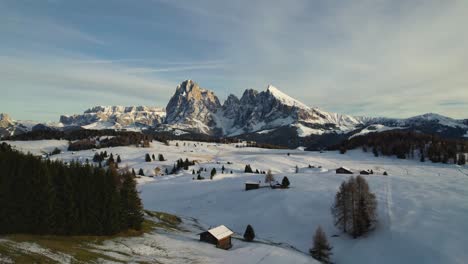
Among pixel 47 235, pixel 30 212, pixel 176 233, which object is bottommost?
pixel 176 233

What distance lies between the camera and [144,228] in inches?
2405

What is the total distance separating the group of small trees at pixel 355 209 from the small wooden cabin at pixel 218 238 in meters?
24.1

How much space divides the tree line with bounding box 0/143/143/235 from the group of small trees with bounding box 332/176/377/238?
137ft

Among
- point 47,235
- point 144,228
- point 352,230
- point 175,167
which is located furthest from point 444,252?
point 175,167

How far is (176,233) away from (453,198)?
61.4m

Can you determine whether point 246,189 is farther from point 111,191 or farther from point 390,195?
point 111,191

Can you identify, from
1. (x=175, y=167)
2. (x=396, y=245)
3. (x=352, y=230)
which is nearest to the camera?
(x=396, y=245)

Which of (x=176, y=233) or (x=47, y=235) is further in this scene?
(x=176, y=233)

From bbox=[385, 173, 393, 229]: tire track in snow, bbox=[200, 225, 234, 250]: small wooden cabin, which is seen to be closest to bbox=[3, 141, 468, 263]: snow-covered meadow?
bbox=[385, 173, 393, 229]: tire track in snow

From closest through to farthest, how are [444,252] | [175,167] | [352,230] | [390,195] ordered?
[444,252] < [352,230] < [390,195] < [175,167]

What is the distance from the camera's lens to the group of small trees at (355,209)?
65000 mm

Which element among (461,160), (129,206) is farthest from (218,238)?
(461,160)

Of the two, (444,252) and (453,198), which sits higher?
(453,198)

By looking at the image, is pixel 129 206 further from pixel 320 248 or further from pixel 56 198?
pixel 320 248
